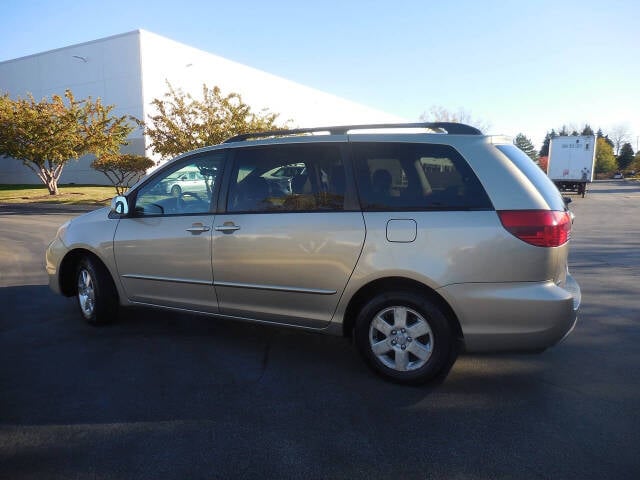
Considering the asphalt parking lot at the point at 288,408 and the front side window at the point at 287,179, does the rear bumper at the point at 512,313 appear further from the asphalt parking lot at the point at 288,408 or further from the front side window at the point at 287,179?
the front side window at the point at 287,179

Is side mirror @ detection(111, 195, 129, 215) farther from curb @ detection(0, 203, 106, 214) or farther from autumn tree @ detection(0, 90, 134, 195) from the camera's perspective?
autumn tree @ detection(0, 90, 134, 195)

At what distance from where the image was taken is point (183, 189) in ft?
14.4

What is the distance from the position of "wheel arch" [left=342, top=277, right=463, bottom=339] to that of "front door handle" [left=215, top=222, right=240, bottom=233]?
44.2 inches

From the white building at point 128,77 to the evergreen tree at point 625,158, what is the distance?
76.6 meters

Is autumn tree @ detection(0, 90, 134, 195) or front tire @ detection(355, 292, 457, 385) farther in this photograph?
autumn tree @ detection(0, 90, 134, 195)

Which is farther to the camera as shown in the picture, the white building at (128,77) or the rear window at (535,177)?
the white building at (128,77)

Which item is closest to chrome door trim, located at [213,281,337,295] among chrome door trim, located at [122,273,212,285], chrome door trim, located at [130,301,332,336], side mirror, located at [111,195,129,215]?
chrome door trim, located at [122,273,212,285]

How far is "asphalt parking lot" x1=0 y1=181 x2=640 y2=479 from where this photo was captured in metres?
2.58

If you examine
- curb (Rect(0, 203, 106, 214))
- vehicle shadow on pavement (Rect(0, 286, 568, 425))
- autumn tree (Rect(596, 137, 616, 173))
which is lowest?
curb (Rect(0, 203, 106, 214))

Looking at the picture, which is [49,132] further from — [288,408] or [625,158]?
[625,158]

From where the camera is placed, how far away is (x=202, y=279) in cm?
416

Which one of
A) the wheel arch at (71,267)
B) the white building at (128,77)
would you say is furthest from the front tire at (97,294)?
the white building at (128,77)

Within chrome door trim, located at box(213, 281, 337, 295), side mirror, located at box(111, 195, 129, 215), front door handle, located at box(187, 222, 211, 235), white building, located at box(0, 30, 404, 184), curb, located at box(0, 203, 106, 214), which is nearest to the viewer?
chrome door trim, located at box(213, 281, 337, 295)

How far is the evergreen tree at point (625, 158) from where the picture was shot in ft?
307
